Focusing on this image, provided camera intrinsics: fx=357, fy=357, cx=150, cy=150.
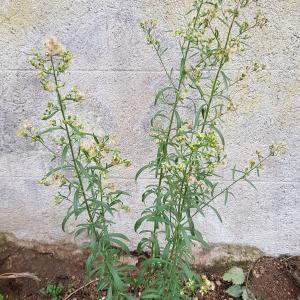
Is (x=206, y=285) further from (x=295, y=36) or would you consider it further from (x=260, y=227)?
(x=295, y=36)

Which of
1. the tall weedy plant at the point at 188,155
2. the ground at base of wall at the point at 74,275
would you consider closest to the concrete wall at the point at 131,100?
the ground at base of wall at the point at 74,275

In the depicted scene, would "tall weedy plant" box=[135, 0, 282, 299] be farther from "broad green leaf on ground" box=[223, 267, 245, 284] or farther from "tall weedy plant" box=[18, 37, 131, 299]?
"broad green leaf on ground" box=[223, 267, 245, 284]

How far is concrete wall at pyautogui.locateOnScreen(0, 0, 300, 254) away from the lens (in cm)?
216

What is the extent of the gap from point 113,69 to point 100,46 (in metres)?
0.16

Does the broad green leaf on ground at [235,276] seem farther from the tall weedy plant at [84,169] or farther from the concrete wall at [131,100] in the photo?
the tall weedy plant at [84,169]

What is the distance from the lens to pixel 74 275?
111 inches

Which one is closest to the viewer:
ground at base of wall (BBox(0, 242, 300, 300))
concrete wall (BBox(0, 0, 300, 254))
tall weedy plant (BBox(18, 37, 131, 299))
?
tall weedy plant (BBox(18, 37, 131, 299))

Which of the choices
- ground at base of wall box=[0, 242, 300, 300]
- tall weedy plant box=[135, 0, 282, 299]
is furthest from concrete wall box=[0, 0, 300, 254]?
tall weedy plant box=[135, 0, 282, 299]

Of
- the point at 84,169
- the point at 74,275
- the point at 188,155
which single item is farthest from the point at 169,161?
the point at 74,275

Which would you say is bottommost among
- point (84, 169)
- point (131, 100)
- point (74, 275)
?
point (74, 275)

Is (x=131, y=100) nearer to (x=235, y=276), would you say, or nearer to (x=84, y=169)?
(x=84, y=169)

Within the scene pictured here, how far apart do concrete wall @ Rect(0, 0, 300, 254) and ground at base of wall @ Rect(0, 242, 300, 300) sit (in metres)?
0.20

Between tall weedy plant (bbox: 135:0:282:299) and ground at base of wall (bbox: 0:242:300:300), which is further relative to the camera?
ground at base of wall (bbox: 0:242:300:300)

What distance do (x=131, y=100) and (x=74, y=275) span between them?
1.48 metres
